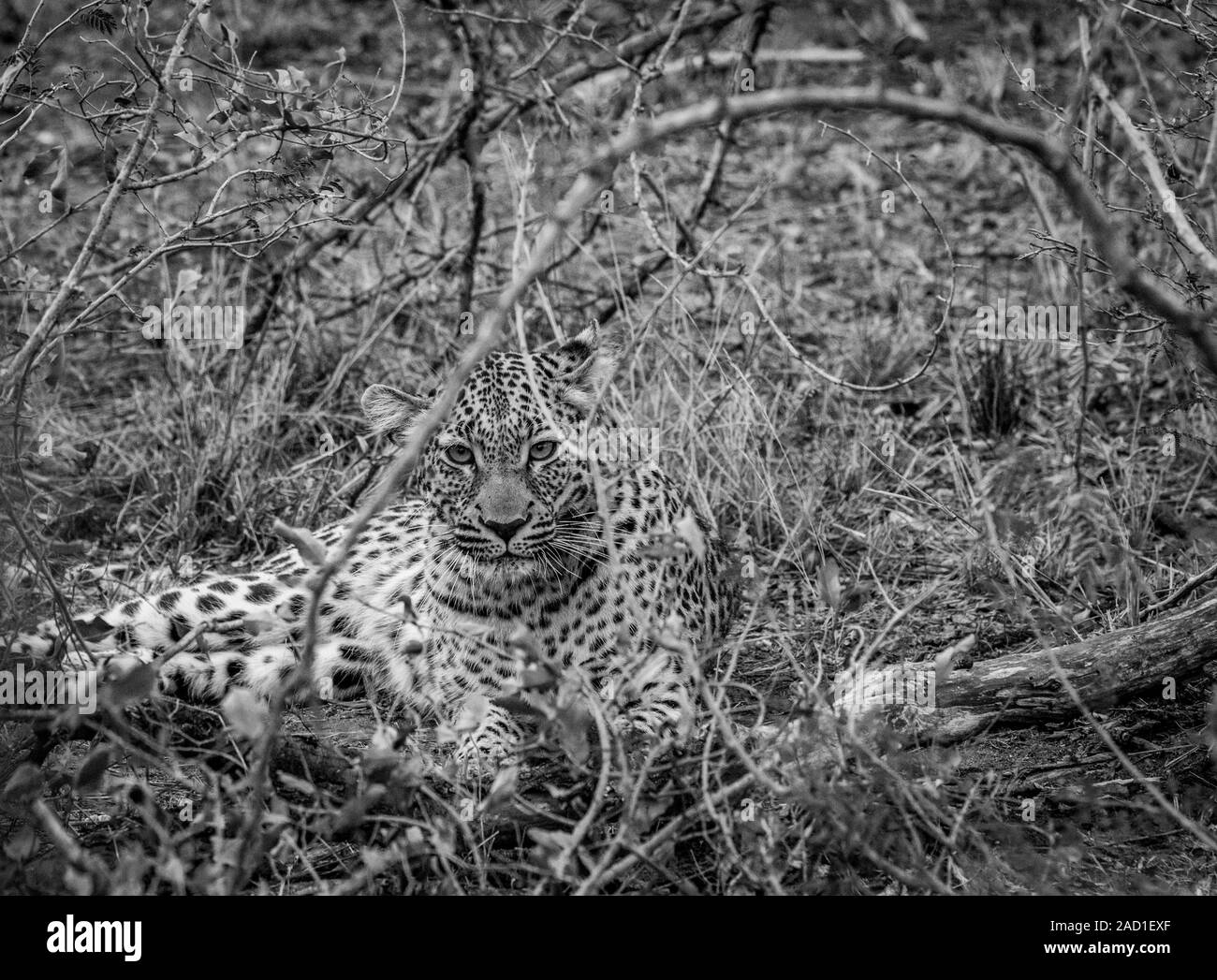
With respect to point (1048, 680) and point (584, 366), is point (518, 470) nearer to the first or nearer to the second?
point (584, 366)

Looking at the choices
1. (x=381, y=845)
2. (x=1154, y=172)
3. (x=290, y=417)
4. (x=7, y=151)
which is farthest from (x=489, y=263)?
(x=7, y=151)

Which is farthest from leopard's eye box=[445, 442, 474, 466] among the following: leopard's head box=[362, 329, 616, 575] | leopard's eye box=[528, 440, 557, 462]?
leopard's eye box=[528, 440, 557, 462]

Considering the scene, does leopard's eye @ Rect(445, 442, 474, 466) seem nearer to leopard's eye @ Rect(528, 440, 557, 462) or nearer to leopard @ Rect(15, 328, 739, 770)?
leopard @ Rect(15, 328, 739, 770)

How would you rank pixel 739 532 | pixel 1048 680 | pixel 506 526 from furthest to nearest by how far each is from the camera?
pixel 739 532 → pixel 506 526 → pixel 1048 680

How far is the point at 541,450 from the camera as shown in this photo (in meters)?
5.34

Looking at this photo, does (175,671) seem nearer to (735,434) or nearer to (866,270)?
(735,434)

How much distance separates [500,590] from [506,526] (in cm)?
41

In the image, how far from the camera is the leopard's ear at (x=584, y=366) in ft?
17.9

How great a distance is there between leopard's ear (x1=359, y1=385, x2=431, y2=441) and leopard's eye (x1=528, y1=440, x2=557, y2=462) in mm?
652

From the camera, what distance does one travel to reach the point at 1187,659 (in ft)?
Result: 15.9

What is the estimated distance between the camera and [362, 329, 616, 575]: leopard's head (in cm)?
518

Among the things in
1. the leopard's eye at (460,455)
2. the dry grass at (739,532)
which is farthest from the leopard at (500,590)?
the dry grass at (739,532)

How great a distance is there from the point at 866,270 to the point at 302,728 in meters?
5.95

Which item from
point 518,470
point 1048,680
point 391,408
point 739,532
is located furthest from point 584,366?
point 1048,680
